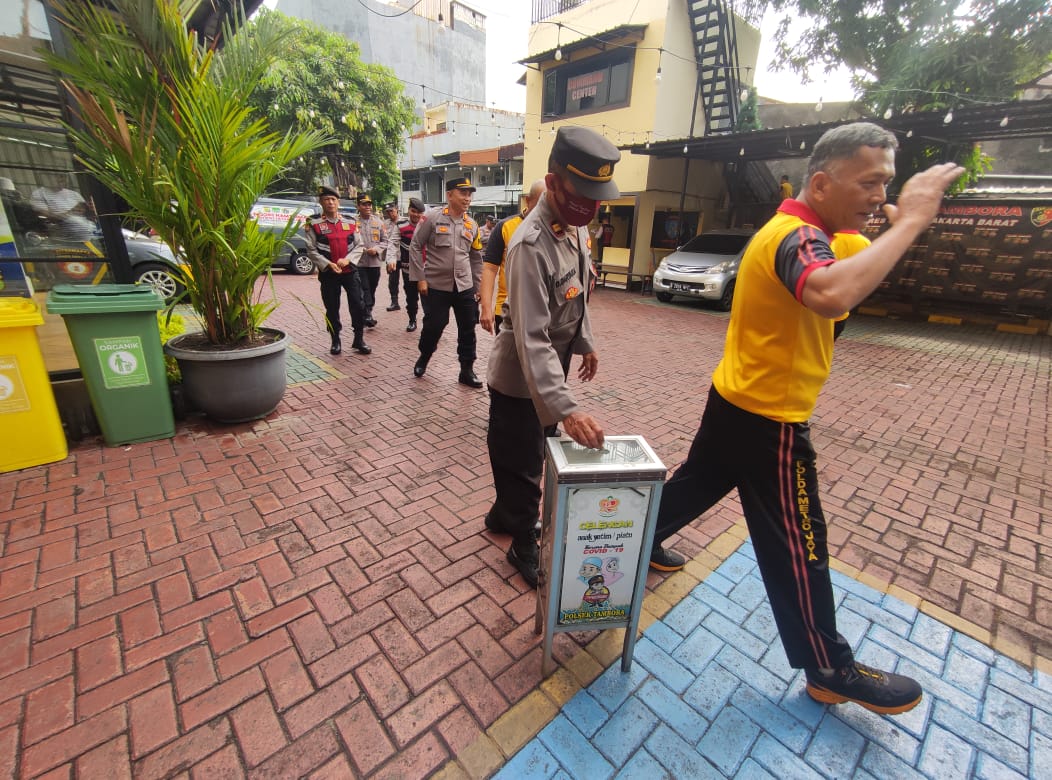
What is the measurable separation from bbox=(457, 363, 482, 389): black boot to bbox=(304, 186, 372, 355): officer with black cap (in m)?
1.69

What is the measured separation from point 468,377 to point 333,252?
7.54ft

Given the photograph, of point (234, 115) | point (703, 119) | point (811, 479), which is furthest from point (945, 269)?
point (234, 115)

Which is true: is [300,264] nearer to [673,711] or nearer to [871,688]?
[673,711]

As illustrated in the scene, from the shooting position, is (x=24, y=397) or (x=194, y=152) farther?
(x=194, y=152)

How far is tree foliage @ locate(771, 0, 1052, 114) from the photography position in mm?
8906

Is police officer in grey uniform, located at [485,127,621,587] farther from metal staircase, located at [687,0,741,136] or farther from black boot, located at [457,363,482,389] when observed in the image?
metal staircase, located at [687,0,741,136]

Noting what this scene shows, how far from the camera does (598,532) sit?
5.44 feet

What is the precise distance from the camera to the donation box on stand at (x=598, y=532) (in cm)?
156

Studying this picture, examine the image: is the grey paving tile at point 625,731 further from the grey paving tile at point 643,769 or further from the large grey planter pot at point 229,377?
the large grey planter pot at point 229,377

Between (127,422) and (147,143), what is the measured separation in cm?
190

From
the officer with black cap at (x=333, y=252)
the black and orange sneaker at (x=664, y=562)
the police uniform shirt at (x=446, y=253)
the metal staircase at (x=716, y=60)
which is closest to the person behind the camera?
the black and orange sneaker at (x=664, y=562)

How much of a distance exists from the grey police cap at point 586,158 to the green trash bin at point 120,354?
3.06 meters

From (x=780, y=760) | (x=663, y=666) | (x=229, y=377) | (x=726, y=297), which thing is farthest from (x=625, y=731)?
(x=726, y=297)

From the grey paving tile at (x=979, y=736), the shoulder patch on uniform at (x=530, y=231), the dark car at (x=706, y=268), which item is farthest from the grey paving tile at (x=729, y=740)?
the dark car at (x=706, y=268)
